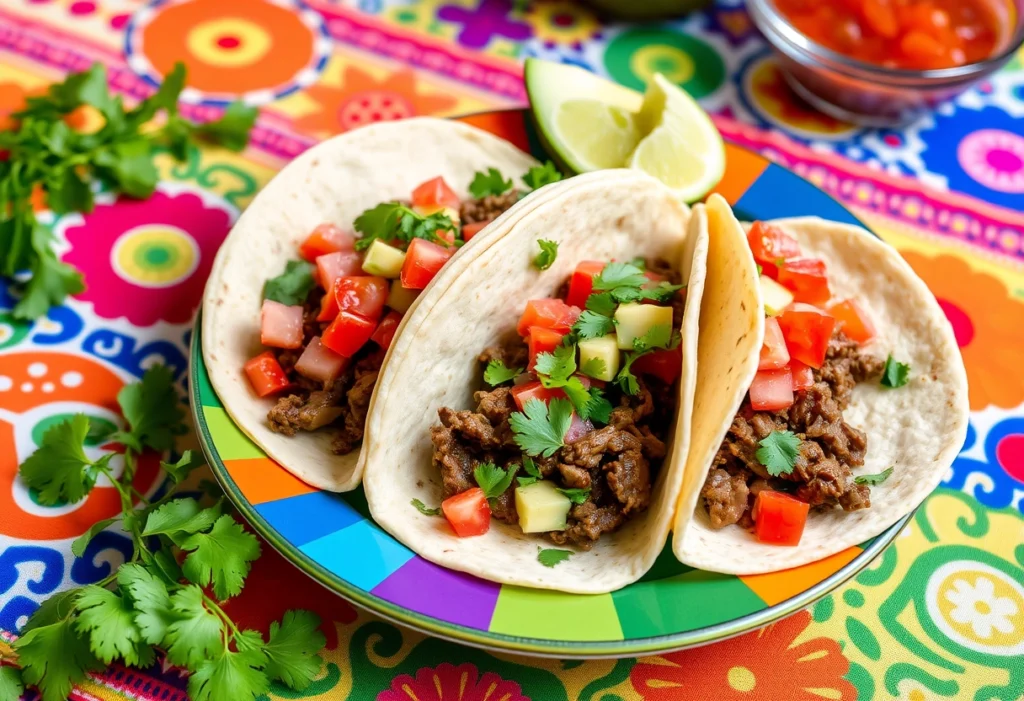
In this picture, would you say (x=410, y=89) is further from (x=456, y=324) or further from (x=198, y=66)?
(x=456, y=324)

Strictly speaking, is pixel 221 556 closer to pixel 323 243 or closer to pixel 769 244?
pixel 323 243

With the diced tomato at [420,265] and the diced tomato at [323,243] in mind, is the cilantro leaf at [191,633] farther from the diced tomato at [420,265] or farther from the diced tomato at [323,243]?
the diced tomato at [323,243]

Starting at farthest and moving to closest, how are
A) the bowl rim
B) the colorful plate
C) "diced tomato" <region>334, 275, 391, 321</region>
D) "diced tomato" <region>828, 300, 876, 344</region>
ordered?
the bowl rim → "diced tomato" <region>828, 300, 876, 344</region> → "diced tomato" <region>334, 275, 391, 321</region> → the colorful plate

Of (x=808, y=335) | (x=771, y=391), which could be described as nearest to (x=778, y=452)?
Result: (x=771, y=391)

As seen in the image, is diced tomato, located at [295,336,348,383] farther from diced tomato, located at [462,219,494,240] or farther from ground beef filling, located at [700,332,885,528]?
ground beef filling, located at [700,332,885,528]

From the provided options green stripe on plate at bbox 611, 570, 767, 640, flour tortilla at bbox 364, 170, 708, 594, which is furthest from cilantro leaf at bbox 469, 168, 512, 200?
green stripe on plate at bbox 611, 570, 767, 640

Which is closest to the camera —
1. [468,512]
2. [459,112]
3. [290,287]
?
[468,512]

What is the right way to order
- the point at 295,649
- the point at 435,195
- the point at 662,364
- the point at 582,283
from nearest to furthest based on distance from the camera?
the point at 295,649
the point at 662,364
the point at 582,283
the point at 435,195
